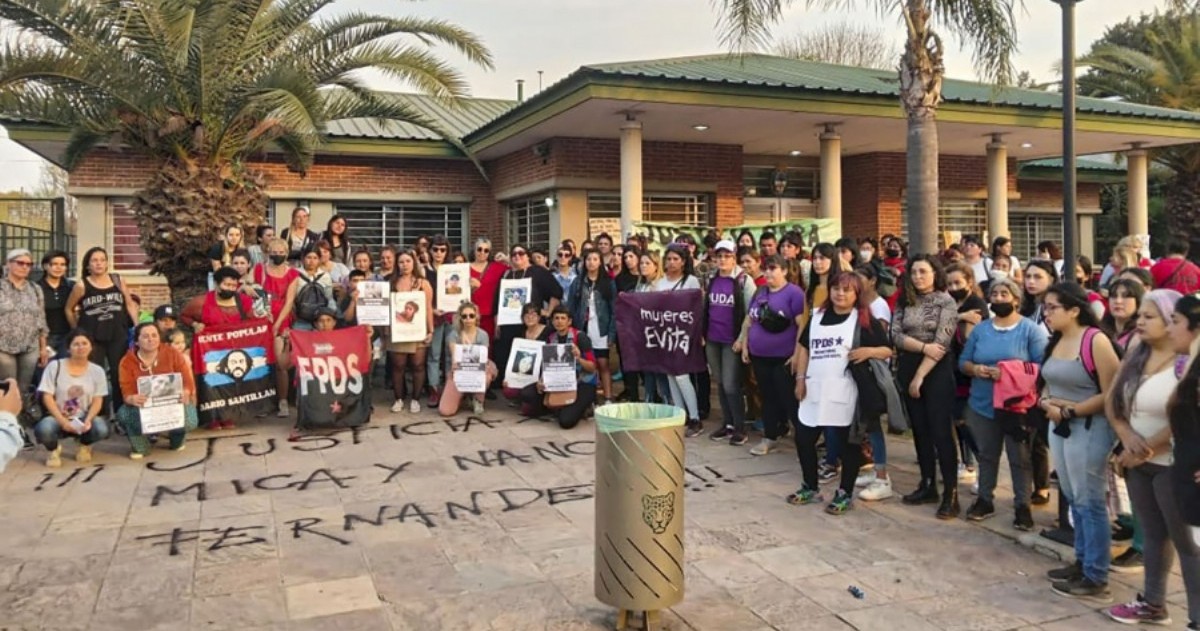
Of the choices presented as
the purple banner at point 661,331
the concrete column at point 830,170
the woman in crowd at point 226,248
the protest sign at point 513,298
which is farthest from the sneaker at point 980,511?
the concrete column at point 830,170

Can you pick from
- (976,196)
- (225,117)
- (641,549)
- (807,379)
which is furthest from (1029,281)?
(976,196)

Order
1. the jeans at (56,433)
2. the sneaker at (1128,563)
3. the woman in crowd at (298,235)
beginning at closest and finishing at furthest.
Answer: the sneaker at (1128,563), the jeans at (56,433), the woman in crowd at (298,235)

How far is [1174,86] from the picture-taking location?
2059 cm

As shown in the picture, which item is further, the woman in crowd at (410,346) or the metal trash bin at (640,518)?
the woman in crowd at (410,346)

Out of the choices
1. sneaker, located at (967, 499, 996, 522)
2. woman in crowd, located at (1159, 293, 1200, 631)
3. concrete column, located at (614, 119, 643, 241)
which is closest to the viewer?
woman in crowd, located at (1159, 293, 1200, 631)

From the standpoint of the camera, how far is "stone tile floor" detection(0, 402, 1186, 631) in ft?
14.8

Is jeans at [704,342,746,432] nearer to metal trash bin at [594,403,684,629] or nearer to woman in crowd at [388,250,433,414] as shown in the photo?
Result: woman in crowd at [388,250,433,414]

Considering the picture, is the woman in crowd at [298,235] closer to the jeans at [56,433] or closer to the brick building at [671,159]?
the jeans at [56,433]

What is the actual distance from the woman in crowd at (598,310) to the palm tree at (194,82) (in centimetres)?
340

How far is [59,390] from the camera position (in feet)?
25.2

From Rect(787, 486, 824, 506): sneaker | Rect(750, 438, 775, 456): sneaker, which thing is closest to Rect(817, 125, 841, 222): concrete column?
Rect(750, 438, 775, 456): sneaker

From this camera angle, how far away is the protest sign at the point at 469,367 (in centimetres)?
932

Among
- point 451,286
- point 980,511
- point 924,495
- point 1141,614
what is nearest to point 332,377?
point 451,286

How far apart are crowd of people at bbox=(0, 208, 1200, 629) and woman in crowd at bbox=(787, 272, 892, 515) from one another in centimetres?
2
